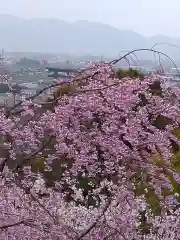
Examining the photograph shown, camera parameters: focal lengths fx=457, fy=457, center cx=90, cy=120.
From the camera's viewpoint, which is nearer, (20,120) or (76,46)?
(20,120)

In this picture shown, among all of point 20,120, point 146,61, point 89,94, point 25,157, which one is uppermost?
point 146,61

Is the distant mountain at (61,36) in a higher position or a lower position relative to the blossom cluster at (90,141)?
higher

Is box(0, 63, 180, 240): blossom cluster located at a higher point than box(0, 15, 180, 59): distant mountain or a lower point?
lower

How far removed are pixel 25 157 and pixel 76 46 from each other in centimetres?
1123

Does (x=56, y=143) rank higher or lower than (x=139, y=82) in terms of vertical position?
lower

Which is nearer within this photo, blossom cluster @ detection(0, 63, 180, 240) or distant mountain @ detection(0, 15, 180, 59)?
blossom cluster @ detection(0, 63, 180, 240)

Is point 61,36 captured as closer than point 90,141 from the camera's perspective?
No

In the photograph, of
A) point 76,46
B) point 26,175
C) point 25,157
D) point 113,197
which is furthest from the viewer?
point 76,46

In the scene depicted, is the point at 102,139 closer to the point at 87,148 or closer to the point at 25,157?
the point at 87,148

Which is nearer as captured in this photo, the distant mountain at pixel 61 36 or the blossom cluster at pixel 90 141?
the blossom cluster at pixel 90 141

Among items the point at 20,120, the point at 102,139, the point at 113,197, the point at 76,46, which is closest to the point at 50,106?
the point at 20,120

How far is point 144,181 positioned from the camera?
14.8 feet

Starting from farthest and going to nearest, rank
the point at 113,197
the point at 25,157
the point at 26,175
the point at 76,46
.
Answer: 1. the point at 76,46
2. the point at 113,197
3. the point at 26,175
4. the point at 25,157

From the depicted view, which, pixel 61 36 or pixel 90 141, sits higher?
pixel 61 36
